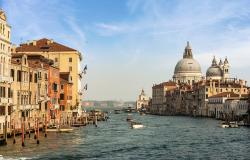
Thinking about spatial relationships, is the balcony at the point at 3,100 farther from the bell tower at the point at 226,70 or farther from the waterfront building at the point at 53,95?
the bell tower at the point at 226,70

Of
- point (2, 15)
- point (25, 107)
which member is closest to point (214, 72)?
point (25, 107)

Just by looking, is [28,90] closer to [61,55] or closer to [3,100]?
[3,100]

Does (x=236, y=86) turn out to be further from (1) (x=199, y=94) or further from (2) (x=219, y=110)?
(2) (x=219, y=110)

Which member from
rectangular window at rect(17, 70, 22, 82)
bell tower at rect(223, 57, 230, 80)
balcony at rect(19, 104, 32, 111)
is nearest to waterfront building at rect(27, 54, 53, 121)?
balcony at rect(19, 104, 32, 111)

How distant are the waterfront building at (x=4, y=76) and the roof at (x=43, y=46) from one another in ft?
115

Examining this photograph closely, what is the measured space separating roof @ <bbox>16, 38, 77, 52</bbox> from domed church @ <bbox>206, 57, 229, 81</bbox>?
98.7m

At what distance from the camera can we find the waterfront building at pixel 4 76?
4253 centimetres

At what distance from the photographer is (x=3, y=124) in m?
42.6

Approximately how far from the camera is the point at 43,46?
81688 mm

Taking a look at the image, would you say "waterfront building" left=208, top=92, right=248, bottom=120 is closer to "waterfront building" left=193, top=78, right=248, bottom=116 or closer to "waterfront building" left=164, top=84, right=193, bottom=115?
"waterfront building" left=193, top=78, right=248, bottom=116

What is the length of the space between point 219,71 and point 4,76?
466 ft

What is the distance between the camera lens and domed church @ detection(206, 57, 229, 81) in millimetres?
175875

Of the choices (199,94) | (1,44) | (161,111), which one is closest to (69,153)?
(1,44)

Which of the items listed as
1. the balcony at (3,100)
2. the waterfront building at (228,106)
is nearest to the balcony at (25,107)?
the balcony at (3,100)
